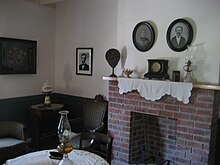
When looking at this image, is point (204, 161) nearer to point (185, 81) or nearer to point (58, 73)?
point (185, 81)

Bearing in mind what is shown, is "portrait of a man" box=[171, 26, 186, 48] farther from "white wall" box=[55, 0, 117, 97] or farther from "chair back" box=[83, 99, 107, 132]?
"chair back" box=[83, 99, 107, 132]

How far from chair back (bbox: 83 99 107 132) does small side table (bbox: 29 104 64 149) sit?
0.63m

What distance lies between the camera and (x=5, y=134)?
3.62m

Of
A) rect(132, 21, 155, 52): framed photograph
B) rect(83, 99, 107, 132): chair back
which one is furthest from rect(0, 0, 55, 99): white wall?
rect(132, 21, 155, 52): framed photograph

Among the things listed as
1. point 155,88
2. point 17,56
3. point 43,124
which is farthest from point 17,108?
point 155,88

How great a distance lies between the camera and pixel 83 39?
4551 millimetres

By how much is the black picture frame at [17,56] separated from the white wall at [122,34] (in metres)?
0.66

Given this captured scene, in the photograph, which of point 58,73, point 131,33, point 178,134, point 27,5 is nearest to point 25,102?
point 58,73

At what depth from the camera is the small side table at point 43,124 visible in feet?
13.6

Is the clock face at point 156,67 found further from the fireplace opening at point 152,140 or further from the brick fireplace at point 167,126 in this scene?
the fireplace opening at point 152,140

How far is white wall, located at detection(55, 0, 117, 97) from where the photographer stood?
165 inches

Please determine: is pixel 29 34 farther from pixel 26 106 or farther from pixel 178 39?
pixel 178 39

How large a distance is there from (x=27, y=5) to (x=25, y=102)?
1.80 meters

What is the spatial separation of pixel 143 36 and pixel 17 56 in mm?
2309
